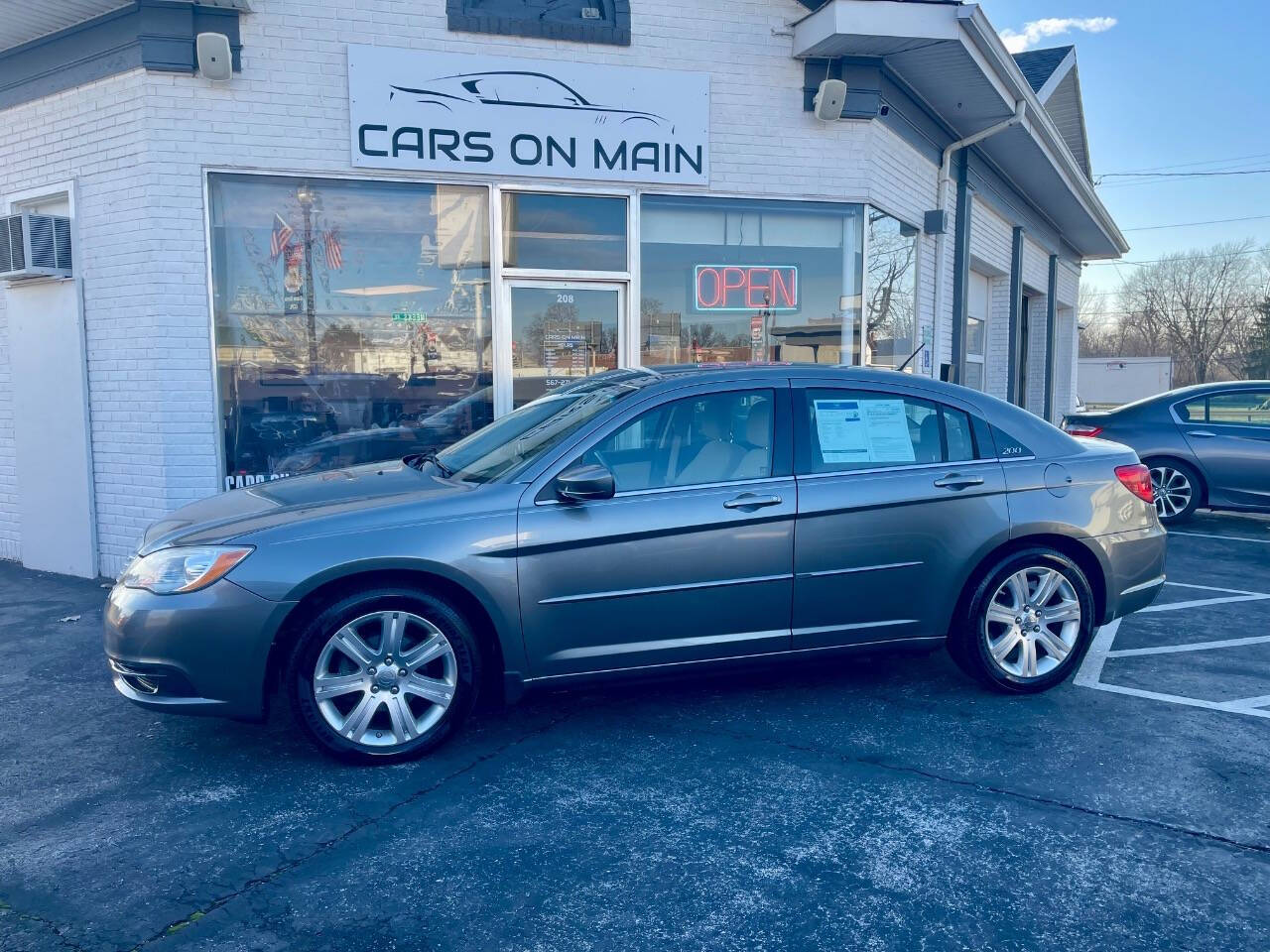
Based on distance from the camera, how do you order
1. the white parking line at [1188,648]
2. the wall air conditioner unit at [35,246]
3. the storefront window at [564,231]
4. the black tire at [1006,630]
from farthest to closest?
the storefront window at [564,231] → the wall air conditioner unit at [35,246] → the white parking line at [1188,648] → the black tire at [1006,630]

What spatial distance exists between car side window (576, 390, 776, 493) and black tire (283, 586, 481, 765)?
89cm

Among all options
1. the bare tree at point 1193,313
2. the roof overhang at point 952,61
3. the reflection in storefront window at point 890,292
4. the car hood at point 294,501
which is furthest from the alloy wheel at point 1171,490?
the bare tree at point 1193,313

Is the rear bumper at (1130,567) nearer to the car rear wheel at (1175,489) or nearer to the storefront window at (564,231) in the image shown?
the storefront window at (564,231)

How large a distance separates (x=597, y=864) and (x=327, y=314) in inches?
224

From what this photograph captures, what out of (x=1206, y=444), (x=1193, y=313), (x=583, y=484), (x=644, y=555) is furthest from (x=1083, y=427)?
(x=1193, y=313)

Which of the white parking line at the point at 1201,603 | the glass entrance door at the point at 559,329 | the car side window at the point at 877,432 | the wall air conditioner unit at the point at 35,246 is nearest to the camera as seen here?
the car side window at the point at 877,432

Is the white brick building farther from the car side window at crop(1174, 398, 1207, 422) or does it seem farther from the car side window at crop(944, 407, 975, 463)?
the car side window at crop(944, 407, 975, 463)

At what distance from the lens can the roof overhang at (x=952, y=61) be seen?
761 centimetres

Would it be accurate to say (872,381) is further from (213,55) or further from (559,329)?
(213,55)

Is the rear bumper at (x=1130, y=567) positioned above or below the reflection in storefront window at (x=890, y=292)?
below

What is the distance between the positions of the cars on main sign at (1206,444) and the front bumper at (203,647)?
8.63 meters

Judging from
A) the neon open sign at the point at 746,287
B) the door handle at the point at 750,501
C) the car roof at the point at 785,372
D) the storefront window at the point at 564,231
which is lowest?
the door handle at the point at 750,501

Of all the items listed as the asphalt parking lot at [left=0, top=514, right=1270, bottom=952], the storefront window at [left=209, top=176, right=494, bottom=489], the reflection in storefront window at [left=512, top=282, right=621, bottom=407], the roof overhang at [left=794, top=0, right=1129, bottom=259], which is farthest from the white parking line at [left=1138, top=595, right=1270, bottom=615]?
the storefront window at [left=209, top=176, right=494, bottom=489]

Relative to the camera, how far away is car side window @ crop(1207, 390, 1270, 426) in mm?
9508
